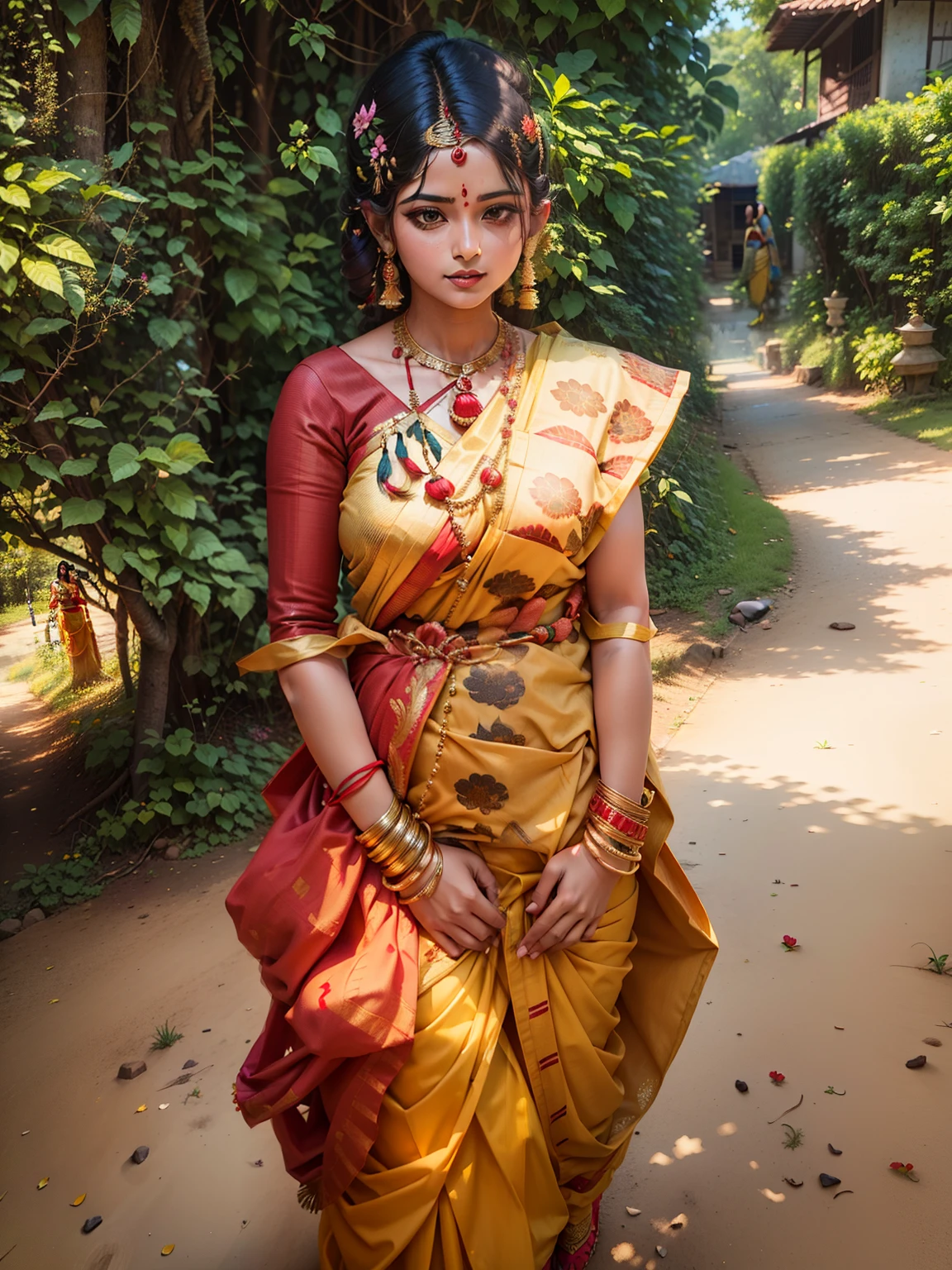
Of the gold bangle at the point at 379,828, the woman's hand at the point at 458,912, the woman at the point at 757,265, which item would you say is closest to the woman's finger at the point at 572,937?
the woman's hand at the point at 458,912

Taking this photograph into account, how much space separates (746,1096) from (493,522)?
161cm

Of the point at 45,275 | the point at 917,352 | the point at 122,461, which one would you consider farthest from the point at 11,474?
the point at 917,352

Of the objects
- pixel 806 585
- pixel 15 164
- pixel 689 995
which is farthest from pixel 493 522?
pixel 806 585

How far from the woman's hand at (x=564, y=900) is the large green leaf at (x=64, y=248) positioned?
2.54m

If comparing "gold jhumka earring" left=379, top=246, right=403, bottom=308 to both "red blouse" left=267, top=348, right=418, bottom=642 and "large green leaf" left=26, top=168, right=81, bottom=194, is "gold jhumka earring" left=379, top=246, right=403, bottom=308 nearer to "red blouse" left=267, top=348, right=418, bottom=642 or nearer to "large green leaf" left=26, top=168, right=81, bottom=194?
"red blouse" left=267, top=348, right=418, bottom=642

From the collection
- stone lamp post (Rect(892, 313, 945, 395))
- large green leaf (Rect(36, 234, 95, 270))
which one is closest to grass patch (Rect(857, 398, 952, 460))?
stone lamp post (Rect(892, 313, 945, 395))

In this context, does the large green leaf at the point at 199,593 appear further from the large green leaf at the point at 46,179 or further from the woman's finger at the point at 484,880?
the woman's finger at the point at 484,880

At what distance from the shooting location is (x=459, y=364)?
165 centimetres

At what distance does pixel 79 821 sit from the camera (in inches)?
159

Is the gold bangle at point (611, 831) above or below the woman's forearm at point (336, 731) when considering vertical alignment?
below

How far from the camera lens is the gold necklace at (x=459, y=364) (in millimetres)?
1579

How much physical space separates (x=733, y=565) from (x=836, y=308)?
8.38 m

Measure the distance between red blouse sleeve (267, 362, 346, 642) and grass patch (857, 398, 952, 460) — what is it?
785 centimetres

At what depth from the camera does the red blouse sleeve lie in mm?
A: 1531
